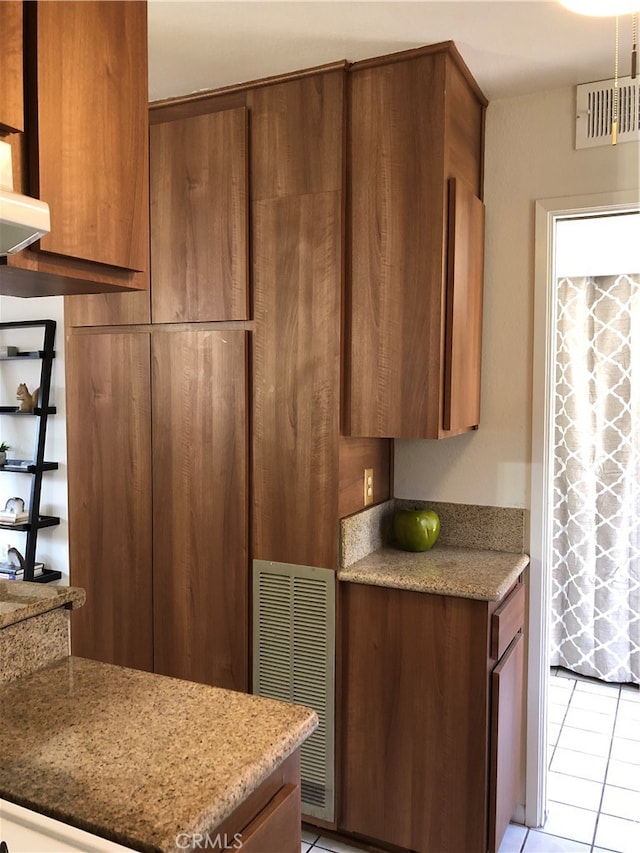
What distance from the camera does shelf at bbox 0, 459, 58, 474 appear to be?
12.1 ft

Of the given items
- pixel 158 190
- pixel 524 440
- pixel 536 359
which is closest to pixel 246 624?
pixel 524 440

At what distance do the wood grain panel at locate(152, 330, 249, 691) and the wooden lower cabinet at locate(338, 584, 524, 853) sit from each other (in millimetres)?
A: 453

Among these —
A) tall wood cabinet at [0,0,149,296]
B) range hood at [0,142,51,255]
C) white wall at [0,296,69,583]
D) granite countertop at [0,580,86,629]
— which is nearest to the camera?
range hood at [0,142,51,255]

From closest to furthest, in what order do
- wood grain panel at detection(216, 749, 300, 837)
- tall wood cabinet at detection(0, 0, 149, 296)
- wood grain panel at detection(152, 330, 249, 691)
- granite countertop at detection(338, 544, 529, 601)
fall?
1. wood grain panel at detection(216, 749, 300, 837)
2. tall wood cabinet at detection(0, 0, 149, 296)
3. granite countertop at detection(338, 544, 529, 601)
4. wood grain panel at detection(152, 330, 249, 691)

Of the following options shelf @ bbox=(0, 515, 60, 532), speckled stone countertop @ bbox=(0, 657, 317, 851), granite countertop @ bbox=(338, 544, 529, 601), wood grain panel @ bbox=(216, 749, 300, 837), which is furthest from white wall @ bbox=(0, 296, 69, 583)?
wood grain panel @ bbox=(216, 749, 300, 837)

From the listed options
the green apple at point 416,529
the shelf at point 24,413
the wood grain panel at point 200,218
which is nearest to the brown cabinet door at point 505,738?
the green apple at point 416,529

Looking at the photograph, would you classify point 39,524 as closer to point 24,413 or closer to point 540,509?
point 24,413

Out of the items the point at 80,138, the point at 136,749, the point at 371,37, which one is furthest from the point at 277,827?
the point at 371,37

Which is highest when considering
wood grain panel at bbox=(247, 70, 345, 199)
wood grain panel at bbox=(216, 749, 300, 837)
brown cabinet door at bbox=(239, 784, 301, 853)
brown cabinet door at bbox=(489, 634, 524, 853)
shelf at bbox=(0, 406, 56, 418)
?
wood grain panel at bbox=(247, 70, 345, 199)

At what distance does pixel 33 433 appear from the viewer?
12.8ft

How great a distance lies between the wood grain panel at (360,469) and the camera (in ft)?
7.79

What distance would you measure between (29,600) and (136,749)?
0.51 m

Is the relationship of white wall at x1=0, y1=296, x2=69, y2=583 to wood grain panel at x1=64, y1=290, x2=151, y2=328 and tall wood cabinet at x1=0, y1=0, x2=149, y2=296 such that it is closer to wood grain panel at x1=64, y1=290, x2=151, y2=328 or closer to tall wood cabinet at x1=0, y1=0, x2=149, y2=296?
wood grain panel at x1=64, y1=290, x2=151, y2=328

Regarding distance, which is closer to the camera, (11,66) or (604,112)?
(11,66)
